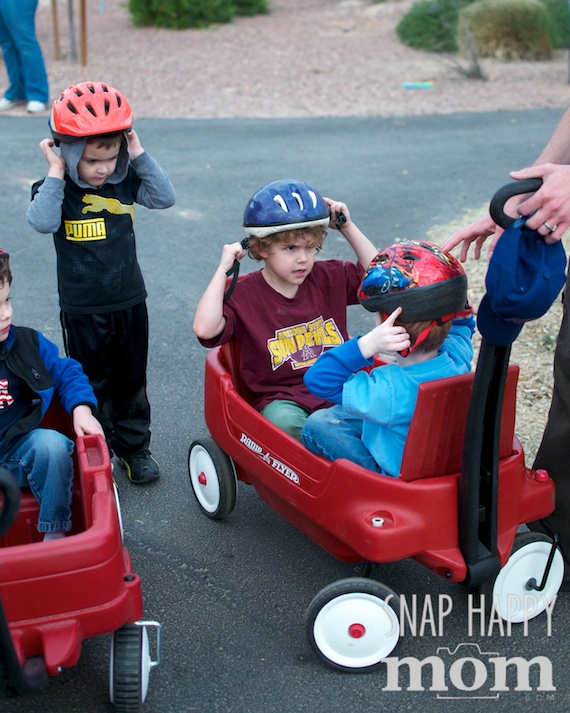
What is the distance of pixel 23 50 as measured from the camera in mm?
9500

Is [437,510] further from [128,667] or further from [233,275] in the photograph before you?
[233,275]

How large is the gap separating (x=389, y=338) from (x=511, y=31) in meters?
13.0

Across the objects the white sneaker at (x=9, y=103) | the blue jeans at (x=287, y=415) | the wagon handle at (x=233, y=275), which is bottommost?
the white sneaker at (x=9, y=103)

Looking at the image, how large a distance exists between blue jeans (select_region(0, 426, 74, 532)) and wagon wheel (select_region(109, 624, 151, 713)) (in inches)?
19.1

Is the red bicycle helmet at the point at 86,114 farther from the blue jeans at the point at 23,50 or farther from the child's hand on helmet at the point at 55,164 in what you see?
the blue jeans at the point at 23,50

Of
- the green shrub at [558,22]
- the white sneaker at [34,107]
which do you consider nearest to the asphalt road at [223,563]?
the white sneaker at [34,107]

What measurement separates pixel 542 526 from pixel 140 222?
4.64 m

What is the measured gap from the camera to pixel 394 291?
259 centimetres

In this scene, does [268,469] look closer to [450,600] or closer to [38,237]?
[450,600]

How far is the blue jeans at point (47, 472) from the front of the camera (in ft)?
9.11

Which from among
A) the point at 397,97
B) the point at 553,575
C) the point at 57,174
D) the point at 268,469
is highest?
the point at 57,174

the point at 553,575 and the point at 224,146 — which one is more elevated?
the point at 553,575

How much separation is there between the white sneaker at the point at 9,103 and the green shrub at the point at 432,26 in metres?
7.65

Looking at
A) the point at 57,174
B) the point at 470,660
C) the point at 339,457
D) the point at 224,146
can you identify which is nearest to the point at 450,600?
the point at 470,660
